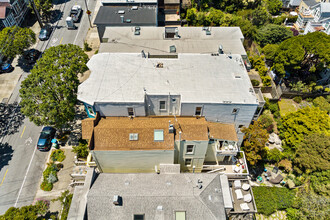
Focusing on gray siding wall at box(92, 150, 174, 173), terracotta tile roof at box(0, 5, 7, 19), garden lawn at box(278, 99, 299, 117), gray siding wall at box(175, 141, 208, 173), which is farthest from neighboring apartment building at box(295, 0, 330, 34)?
terracotta tile roof at box(0, 5, 7, 19)

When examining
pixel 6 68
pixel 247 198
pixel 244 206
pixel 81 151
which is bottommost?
pixel 81 151

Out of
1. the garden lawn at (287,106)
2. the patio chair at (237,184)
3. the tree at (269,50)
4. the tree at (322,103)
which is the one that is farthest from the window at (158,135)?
the tree at (322,103)

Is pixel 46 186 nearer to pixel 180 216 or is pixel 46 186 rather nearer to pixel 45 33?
pixel 180 216

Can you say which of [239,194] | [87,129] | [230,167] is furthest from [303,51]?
[87,129]

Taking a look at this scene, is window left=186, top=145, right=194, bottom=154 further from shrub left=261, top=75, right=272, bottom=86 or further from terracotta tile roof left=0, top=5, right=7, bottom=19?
terracotta tile roof left=0, top=5, right=7, bottom=19

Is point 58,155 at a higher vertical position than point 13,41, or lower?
lower

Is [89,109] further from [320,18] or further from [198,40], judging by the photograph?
[320,18]

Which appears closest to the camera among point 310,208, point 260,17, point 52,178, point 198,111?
point 310,208
